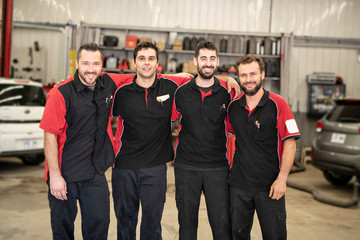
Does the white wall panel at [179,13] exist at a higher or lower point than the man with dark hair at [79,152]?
higher

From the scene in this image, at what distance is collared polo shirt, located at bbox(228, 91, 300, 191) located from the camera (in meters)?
2.38

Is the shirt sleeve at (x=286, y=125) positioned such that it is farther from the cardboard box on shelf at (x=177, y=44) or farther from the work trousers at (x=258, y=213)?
the cardboard box on shelf at (x=177, y=44)

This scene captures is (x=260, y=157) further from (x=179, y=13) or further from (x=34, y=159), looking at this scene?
(x=179, y=13)

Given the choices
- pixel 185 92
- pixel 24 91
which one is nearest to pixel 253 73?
pixel 185 92

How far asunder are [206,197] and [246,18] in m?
7.23

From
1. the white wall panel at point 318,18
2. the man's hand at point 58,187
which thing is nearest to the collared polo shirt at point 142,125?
the man's hand at point 58,187

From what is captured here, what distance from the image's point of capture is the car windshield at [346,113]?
4.99 metres

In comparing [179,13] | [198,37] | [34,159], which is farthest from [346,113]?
[34,159]

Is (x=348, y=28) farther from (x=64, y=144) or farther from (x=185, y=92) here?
(x=64, y=144)

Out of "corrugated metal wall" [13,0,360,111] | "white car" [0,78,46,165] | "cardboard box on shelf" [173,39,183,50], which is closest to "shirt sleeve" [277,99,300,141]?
"white car" [0,78,46,165]

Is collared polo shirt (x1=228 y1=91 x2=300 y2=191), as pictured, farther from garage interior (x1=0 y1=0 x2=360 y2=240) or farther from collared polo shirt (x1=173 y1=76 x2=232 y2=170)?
garage interior (x1=0 y1=0 x2=360 y2=240)

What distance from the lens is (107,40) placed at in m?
8.39

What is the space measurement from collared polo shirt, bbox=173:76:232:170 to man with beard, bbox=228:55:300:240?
0.53 ft

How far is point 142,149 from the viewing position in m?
2.64
